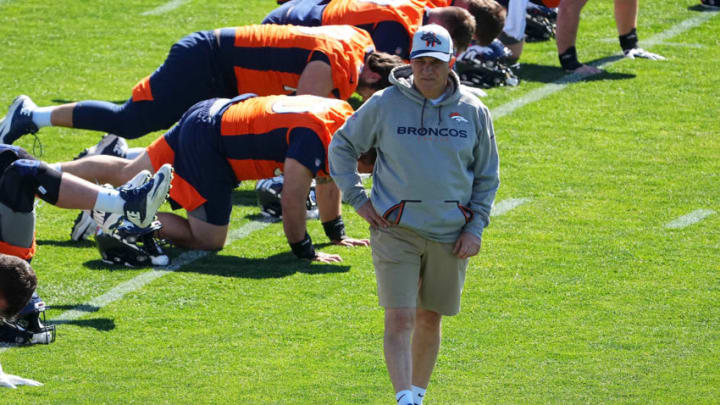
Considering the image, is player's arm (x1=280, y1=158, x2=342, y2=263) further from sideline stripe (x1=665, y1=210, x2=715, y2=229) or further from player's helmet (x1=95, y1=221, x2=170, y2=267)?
sideline stripe (x1=665, y1=210, x2=715, y2=229)

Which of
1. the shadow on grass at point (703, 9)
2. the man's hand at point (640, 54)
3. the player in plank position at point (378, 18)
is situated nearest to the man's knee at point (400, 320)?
the player in plank position at point (378, 18)

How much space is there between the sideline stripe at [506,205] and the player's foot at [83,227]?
251cm

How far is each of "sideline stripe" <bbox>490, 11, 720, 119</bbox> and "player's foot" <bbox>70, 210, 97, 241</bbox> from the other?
3.67m

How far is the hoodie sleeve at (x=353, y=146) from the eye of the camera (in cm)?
500

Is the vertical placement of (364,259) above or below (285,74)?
below

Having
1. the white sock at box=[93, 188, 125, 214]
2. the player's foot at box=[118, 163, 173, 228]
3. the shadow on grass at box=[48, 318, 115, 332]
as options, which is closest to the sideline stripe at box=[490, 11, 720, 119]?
the player's foot at box=[118, 163, 173, 228]

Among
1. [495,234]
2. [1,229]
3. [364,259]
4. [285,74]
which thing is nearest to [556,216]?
[495,234]

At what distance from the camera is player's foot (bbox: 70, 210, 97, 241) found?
7375mm

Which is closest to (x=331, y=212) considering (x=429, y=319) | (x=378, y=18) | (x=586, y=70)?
(x=378, y=18)

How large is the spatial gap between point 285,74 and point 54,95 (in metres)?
2.67

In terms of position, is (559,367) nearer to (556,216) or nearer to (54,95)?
(556,216)

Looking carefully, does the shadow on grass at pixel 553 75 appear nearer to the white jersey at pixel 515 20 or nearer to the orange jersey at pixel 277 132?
the white jersey at pixel 515 20

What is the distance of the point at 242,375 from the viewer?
18.4 ft

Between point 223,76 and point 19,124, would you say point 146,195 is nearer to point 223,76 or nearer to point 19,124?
point 223,76
